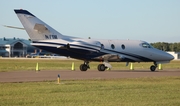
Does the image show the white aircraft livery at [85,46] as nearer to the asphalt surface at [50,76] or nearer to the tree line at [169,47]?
the asphalt surface at [50,76]

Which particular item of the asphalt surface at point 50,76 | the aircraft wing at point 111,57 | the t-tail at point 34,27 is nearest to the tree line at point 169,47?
the aircraft wing at point 111,57

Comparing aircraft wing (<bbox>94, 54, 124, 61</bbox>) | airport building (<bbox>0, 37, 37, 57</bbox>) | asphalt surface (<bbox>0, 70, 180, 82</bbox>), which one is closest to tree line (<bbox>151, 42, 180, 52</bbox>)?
airport building (<bbox>0, 37, 37, 57</bbox>)

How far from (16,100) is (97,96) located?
351 cm

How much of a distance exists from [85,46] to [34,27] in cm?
526

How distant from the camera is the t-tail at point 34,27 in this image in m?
36.2

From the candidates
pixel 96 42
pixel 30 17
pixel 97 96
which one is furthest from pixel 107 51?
pixel 97 96

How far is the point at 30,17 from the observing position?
36250 millimetres

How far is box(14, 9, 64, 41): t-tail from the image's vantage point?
119ft

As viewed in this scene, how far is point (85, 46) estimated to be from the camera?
126 feet

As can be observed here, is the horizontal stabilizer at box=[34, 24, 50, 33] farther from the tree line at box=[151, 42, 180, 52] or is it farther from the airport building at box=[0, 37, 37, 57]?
the tree line at box=[151, 42, 180, 52]

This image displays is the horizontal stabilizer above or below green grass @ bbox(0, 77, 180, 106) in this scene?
above

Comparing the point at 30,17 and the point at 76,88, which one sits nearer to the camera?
the point at 76,88

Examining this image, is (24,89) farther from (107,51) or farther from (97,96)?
(107,51)

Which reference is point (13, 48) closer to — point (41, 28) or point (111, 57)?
point (111, 57)
